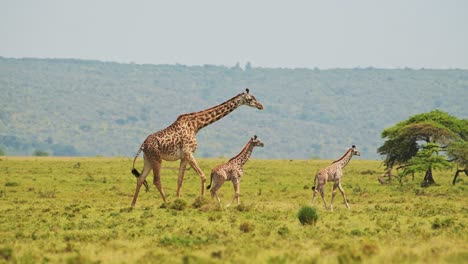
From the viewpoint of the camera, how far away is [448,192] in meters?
35.0

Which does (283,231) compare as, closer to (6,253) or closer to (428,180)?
(6,253)

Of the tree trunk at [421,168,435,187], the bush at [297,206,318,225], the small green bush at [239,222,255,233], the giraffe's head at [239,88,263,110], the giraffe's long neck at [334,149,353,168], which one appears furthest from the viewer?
the tree trunk at [421,168,435,187]

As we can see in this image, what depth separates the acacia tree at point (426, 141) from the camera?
3866 centimetres

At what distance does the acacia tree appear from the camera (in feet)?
127

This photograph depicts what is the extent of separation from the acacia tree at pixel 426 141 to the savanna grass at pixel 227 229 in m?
3.75

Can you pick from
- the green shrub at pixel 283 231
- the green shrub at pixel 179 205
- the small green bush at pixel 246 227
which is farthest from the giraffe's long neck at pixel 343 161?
the green shrub at pixel 283 231

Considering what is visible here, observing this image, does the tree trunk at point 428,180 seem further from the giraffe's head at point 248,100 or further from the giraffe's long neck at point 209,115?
the giraffe's long neck at point 209,115

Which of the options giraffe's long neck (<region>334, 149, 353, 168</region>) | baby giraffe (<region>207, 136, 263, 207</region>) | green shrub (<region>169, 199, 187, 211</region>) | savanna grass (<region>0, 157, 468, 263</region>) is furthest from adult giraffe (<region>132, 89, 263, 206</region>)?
giraffe's long neck (<region>334, 149, 353, 168</region>)

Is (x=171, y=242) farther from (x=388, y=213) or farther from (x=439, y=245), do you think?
(x=388, y=213)

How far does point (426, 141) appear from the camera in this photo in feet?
139

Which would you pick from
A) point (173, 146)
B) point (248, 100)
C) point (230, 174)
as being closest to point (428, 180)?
point (248, 100)

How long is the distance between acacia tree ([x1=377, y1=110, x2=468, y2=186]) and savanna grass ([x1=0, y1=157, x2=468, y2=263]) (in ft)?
12.3

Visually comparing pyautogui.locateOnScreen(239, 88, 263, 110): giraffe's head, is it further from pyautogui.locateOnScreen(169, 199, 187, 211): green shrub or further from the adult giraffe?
pyautogui.locateOnScreen(169, 199, 187, 211): green shrub

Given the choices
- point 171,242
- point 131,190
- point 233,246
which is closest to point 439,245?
point 233,246
